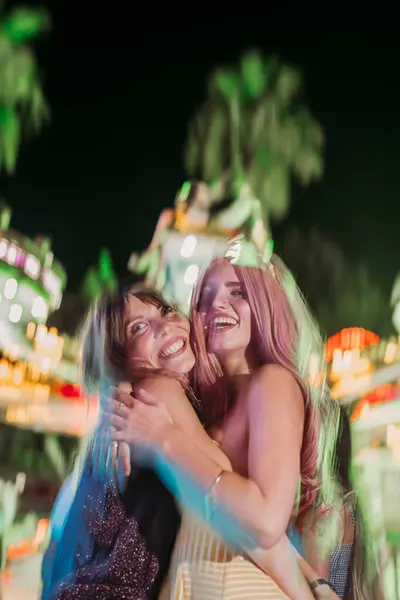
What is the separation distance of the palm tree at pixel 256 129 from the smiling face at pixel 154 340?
9161 millimetres

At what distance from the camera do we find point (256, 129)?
37.0ft

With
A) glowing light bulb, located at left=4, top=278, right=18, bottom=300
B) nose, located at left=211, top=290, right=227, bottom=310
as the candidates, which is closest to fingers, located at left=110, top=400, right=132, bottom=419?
nose, located at left=211, top=290, right=227, bottom=310

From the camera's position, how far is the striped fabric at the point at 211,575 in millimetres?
1370

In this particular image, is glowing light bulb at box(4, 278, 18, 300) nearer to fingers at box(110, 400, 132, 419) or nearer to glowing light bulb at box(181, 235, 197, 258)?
glowing light bulb at box(181, 235, 197, 258)

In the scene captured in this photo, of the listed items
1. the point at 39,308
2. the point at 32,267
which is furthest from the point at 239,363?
the point at 32,267

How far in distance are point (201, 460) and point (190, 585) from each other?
256mm

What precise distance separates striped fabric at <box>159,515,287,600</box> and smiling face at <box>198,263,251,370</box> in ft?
1.27

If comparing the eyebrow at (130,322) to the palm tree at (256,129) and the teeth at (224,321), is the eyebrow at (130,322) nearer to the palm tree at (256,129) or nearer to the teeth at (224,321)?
the teeth at (224,321)

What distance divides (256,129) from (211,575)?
34.3 feet

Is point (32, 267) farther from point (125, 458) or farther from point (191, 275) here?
point (125, 458)

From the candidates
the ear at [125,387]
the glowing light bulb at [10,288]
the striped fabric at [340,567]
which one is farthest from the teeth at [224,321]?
the glowing light bulb at [10,288]

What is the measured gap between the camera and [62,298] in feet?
13.9

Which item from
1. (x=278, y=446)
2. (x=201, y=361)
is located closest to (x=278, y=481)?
(x=278, y=446)

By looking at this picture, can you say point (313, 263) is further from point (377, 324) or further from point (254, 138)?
point (254, 138)
